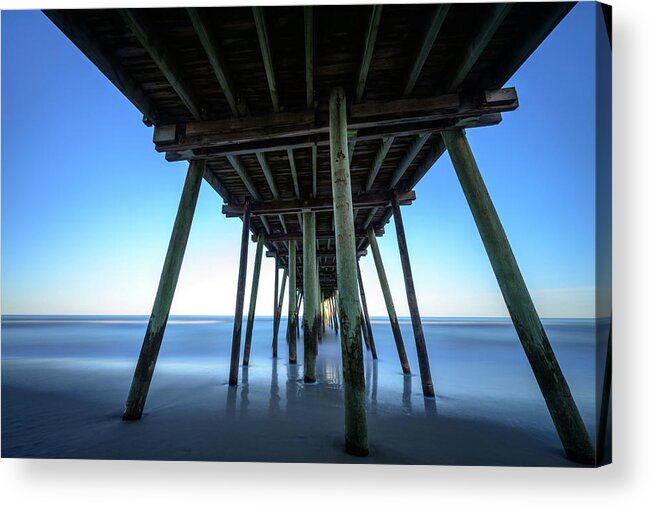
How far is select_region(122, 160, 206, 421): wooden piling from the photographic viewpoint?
11.4ft

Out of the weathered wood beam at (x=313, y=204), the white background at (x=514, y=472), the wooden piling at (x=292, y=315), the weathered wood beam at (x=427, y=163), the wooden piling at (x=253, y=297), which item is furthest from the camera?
the wooden piling at (x=292, y=315)

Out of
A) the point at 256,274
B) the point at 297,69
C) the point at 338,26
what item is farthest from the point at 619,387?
the point at 256,274

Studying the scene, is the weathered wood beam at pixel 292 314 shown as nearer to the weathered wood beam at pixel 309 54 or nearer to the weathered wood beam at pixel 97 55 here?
the weathered wood beam at pixel 309 54

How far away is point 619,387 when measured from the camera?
101 inches

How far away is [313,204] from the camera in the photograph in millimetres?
6512

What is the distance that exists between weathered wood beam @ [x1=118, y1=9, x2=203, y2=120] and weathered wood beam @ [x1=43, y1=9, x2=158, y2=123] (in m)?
0.51

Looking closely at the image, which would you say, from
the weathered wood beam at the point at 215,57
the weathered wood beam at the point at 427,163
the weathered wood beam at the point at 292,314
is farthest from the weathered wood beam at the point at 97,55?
the weathered wood beam at the point at 292,314

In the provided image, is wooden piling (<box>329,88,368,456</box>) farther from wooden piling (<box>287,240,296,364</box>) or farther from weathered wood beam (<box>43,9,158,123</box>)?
wooden piling (<box>287,240,296,364</box>)

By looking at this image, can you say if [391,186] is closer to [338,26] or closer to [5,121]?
[338,26]

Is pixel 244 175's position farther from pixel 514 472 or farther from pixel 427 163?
pixel 514 472

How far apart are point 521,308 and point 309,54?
3436 mm

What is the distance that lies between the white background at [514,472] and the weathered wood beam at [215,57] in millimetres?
208

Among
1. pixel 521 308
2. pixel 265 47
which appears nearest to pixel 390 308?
pixel 521 308

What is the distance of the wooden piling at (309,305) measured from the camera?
6.09 metres
